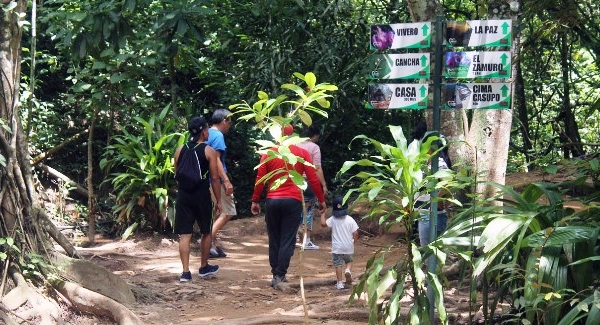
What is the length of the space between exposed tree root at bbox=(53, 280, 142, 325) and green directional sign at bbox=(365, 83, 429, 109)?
271cm

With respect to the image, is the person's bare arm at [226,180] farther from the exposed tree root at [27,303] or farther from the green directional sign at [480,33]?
the green directional sign at [480,33]

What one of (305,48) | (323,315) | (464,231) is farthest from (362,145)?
(464,231)

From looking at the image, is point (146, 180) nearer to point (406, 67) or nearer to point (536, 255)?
point (406, 67)

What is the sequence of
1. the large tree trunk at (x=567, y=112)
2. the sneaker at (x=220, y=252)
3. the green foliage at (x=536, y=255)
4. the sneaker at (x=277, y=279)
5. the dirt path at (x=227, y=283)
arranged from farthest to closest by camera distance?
the large tree trunk at (x=567, y=112), the sneaker at (x=220, y=252), the sneaker at (x=277, y=279), the dirt path at (x=227, y=283), the green foliage at (x=536, y=255)

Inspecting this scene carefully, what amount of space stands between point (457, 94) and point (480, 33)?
43 cm

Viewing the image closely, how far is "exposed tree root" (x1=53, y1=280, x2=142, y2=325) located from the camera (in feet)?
22.4

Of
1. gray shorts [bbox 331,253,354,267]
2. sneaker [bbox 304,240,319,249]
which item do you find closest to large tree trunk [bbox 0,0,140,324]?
gray shorts [bbox 331,253,354,267]

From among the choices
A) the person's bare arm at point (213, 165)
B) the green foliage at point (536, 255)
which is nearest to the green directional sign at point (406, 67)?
the green foliage at point (536, 255)

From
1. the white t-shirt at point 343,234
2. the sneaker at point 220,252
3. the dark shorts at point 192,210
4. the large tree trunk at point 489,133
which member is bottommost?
the sneaker at point 220,252

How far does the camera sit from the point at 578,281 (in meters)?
5.52

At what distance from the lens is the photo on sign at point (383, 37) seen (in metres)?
5.77

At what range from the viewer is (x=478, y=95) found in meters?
5.65

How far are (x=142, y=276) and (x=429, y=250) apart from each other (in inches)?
169

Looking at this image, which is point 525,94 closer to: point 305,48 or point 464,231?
point 305,48
